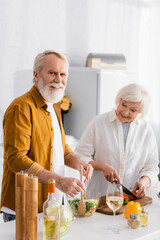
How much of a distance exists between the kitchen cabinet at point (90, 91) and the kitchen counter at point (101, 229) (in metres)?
2.55

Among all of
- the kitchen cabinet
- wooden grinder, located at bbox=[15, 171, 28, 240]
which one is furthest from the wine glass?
the kitchen cabinet

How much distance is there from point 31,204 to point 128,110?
1.28 metres

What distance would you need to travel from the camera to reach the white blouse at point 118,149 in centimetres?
289

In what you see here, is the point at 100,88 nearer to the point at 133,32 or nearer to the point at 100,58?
the point at 100,58

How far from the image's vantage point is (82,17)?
5129mm

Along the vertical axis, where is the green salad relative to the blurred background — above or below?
below

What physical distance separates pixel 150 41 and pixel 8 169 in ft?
13.3

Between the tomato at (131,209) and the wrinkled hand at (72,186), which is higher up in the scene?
the wrinkled hand at (72,186)

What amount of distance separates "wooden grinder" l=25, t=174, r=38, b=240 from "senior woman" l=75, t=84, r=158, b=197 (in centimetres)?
110

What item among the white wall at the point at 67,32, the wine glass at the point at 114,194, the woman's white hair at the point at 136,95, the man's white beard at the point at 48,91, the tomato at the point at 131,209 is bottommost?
the tomato at the point at 131,209

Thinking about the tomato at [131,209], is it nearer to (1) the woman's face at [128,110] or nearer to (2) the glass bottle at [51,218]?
(2) the glass bottle at [51,218]

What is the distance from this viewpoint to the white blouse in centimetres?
289

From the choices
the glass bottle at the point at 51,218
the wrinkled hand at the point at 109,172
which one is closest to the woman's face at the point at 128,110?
the wrinkled hand at the point at 109,172

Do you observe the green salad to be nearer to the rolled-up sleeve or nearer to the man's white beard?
the rolled-up sleeve
